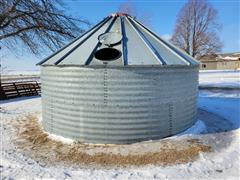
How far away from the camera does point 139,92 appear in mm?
7102

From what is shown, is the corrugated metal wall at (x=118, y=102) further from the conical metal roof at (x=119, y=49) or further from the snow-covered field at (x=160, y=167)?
the snow-covered field at (x=160, y=167)

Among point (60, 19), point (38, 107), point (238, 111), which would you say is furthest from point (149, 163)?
point (60, 19)

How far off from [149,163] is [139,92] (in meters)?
1.79

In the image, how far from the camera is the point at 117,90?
707cm

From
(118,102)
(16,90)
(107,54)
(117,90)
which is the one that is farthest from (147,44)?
(16,90)

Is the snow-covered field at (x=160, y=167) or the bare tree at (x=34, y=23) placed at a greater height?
the bare tree at (x=34, y=23)

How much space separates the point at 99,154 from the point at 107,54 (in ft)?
9.01

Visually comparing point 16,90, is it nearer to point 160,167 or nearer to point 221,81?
point 160,167

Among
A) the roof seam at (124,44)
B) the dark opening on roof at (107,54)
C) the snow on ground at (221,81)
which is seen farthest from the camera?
the snow on ground at (221,81)

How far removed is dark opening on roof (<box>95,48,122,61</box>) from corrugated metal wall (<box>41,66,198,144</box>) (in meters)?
0.57

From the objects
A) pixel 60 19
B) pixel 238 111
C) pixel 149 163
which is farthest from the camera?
pixel 60 19

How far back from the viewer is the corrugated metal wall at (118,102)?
708 cm

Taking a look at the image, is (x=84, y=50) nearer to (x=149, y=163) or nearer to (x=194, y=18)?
(x=149, y=163)

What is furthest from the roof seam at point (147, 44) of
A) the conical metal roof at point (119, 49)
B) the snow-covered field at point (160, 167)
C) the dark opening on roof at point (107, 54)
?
the snow-covered field at point (160, 167)
